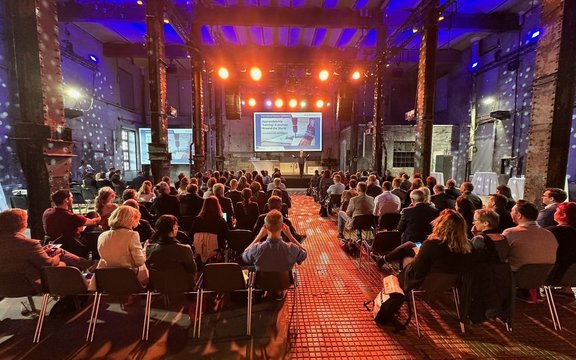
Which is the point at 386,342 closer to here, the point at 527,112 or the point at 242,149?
the point at 527,112

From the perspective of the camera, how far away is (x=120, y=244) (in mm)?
2729

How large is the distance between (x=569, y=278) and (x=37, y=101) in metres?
6.96

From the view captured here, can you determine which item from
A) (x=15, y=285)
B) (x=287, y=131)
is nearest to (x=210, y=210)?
(x=15, y=285)

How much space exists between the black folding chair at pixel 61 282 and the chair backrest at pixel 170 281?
615 mm

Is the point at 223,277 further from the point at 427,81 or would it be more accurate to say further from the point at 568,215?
the point at 427,81

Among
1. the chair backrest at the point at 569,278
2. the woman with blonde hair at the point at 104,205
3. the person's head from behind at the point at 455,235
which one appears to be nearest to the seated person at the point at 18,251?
the woman with blonde hair at the point at 104,205

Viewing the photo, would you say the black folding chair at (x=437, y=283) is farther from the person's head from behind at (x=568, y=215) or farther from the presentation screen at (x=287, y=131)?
the presentation screen at (x=287, y=131)

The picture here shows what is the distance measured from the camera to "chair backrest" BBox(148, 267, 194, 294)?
2.69 meters

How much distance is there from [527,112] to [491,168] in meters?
2.74

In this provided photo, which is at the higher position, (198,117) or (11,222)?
(198,117)

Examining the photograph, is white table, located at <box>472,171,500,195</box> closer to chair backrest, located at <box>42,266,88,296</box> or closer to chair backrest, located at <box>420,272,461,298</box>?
chair backrest, located at <box>420,272,461,298</box>

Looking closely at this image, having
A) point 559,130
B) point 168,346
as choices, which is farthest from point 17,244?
point 559,130

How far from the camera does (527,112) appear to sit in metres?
10.1

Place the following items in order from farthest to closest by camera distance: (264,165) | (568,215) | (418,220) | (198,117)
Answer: (264,165) < (198,117) < (418,220) < (568,215)
